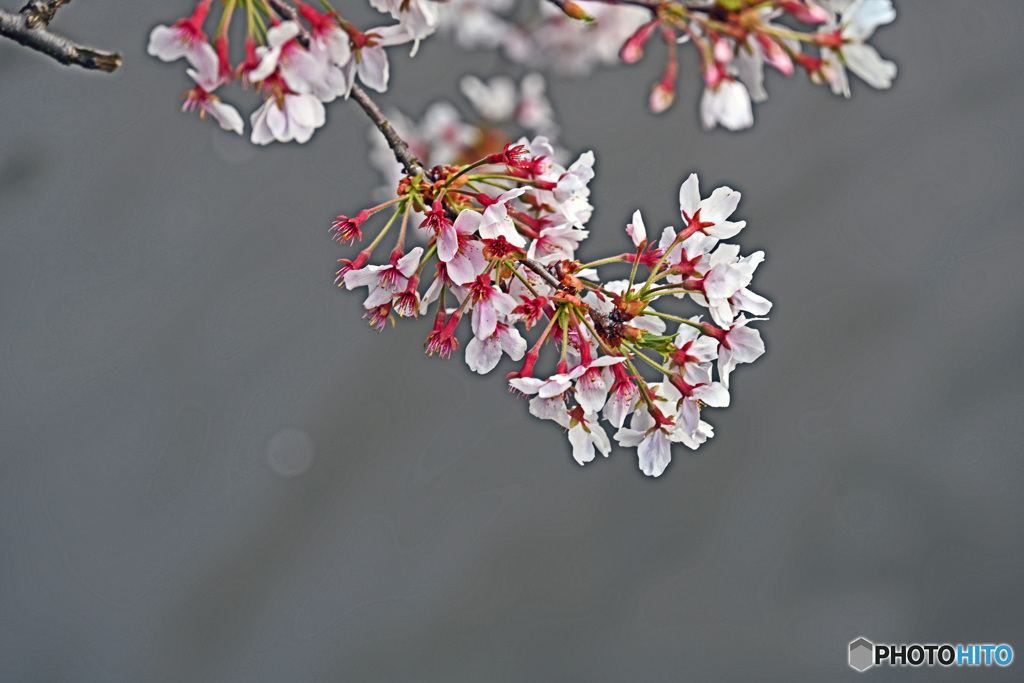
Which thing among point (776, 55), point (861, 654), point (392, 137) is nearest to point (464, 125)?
point (392, 137)

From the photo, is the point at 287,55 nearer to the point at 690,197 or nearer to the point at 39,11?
the point at 39,11

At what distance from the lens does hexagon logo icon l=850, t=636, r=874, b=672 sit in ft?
5.59

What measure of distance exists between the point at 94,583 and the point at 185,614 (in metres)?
0.22

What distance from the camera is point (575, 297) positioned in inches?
19.4

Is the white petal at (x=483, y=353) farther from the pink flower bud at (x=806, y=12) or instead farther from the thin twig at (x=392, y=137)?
the pink flower bud at (x=806, y=12)

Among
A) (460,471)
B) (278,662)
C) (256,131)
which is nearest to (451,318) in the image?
(256,131)

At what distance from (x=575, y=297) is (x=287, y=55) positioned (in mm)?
262

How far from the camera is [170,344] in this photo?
5.29 ft

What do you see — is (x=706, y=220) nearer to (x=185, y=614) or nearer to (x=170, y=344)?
(x=170, y=344)

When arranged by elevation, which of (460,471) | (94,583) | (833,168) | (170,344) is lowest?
(94,583)

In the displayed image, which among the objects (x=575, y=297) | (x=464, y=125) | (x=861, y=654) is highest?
(x=464, y=125)

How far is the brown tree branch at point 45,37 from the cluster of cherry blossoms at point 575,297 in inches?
7.8

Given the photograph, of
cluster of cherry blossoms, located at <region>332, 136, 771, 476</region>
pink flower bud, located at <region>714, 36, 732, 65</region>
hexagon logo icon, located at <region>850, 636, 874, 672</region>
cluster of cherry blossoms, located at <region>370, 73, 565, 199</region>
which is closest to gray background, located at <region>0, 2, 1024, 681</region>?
hexagon logo icon, located at <region>850, 636, 874, 672</region>

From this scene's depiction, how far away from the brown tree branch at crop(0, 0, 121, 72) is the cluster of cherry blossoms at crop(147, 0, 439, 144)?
0.23 feet
